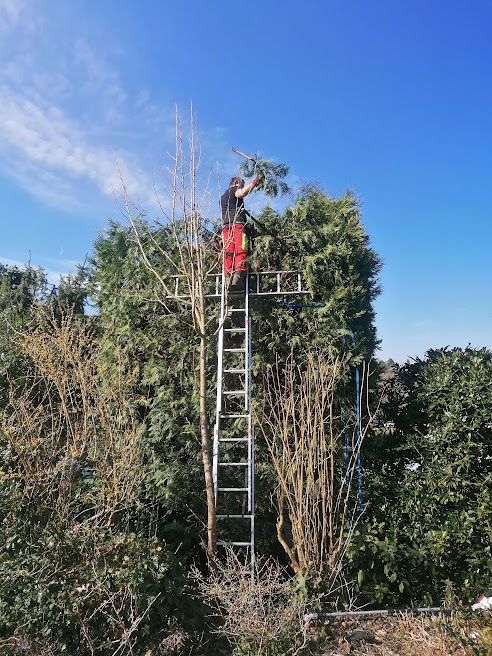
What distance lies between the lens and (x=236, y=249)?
475cm

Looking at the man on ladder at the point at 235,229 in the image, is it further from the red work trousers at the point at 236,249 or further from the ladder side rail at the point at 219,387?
the ladder side rail at the point at 219,387

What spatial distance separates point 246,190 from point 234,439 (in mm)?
2360

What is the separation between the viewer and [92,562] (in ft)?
11.4

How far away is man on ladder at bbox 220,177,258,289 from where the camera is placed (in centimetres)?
469

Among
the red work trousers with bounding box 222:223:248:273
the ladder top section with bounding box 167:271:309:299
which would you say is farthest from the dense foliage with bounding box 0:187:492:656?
the red work trousers with bounding box 222:223:248:273

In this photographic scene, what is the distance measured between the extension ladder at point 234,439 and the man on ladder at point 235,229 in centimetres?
13

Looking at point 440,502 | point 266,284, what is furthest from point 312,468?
point 266,284

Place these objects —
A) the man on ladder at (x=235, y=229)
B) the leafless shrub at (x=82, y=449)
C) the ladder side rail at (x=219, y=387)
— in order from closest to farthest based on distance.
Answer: the leafless shrub at (x=82, y=449) → the ladder side rail at (x=219, y=387) → the man on ladder at (x=235, y=229)

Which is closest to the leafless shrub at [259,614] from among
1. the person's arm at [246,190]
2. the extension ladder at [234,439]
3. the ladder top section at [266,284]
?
the extension ladder at [234,439]

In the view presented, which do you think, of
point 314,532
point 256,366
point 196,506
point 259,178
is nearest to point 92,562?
point 196,506

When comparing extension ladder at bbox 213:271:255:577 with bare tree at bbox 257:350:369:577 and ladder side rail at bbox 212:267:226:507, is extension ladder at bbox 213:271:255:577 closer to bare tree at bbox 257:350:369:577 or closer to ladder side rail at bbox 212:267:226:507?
ladder side rail at bbox 212:267:226:507

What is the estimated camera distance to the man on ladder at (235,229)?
15.4 ft

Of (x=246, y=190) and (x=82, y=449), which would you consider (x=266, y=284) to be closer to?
(x=246, y=190)

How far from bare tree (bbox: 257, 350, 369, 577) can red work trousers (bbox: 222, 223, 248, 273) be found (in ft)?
3.37
